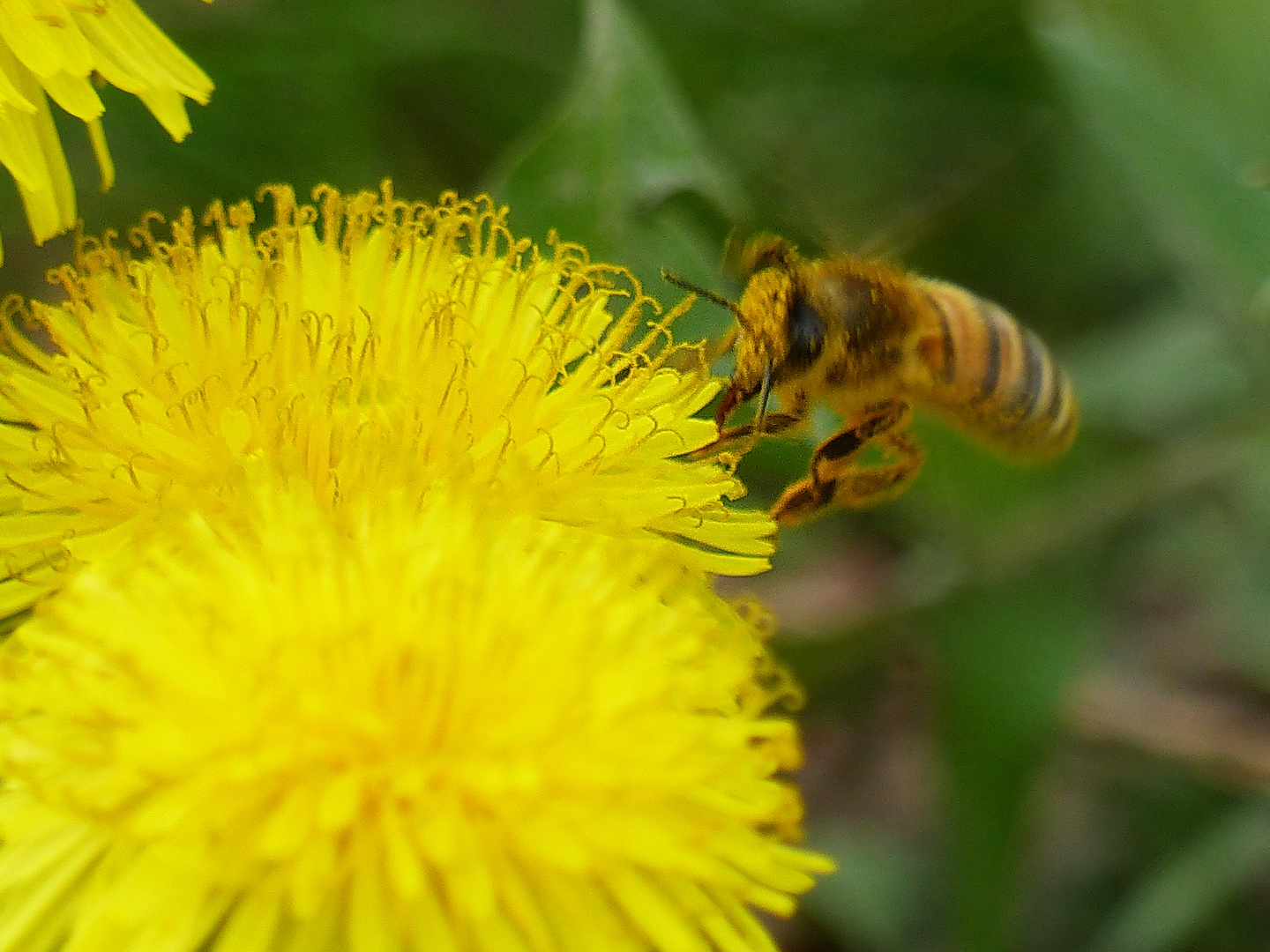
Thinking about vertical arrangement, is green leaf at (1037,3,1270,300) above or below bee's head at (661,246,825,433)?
above

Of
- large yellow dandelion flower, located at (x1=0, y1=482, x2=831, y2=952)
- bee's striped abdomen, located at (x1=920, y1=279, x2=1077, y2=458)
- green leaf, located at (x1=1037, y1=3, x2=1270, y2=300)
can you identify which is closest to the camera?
large yellow dandelion flower, located at (x1=0, y1=482, x2=831, y2=952)

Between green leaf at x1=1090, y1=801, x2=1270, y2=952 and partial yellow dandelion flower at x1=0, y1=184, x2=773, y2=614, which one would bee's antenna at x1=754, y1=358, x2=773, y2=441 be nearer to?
partial yellow dandelion flower at x1=0, y1=184, x2=773, y2=614

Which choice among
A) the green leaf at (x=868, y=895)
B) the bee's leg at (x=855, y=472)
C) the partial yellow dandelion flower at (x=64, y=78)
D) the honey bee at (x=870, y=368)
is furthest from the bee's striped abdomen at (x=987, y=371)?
the green leaf at (x=868, y=895)

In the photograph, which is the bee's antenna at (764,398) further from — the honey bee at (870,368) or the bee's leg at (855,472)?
the bee's leg at (855,472)

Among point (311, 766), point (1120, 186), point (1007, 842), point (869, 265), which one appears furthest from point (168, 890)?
point (1120, 186)

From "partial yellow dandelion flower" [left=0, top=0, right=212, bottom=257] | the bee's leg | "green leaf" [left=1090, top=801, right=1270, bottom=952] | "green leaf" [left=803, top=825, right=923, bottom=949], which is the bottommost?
"green leaf" [left=1090, top=801, right=1270, bottom=952]

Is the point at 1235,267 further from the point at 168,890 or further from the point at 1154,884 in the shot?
the point at 168,890

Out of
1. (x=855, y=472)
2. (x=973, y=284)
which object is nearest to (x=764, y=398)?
(x=855, y=472)

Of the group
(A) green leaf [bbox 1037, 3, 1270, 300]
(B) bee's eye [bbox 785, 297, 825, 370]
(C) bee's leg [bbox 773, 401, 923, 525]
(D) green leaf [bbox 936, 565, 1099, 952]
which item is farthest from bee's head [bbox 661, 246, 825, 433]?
(D) green leaf [bbox 936, 565, 1099, 952]
